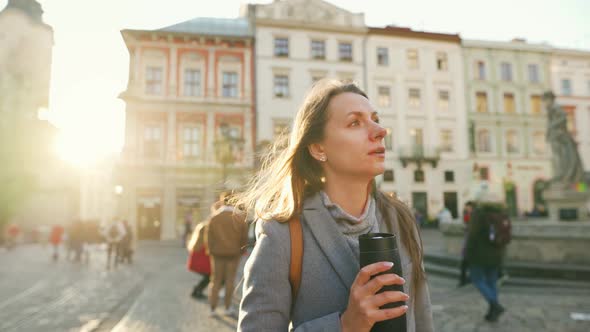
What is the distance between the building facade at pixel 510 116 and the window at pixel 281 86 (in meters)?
13.8

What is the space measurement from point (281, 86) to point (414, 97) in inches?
394

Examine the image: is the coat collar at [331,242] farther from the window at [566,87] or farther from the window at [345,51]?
the window at [566,87]

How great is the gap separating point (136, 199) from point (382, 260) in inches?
920

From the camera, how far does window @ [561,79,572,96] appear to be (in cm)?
2878

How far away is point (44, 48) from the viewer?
8.11 ft

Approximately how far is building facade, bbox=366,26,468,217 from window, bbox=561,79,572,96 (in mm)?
9316

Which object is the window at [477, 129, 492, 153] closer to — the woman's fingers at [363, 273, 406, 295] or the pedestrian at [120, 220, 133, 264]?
the pedestrian at [120, 220, 133, 264]

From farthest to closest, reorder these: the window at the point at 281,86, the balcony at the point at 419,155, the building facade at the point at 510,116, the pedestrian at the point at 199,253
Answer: the building facade at the point at 510,116
the balcony at the point at 419,155
the window at the point at 281,86
the pedestrian at the point at 199,253

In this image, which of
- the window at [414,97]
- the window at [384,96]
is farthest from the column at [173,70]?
the window at [414,97]

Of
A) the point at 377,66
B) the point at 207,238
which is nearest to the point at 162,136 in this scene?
the point at 377,66

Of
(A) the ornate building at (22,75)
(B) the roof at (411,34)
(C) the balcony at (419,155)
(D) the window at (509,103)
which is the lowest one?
(A) the ornate building at (22,75)

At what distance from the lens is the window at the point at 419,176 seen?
1003 inches

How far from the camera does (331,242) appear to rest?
50.6 inches

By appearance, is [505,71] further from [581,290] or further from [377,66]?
[581,290]
